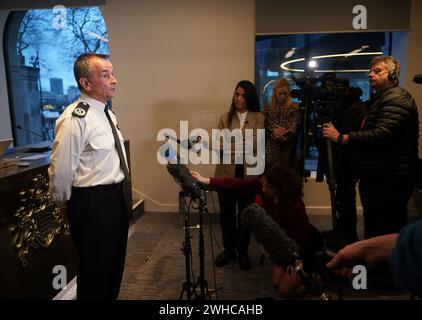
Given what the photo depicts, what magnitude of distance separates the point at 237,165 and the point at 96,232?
4.22 feet

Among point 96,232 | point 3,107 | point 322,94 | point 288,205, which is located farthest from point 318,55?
point 3,107

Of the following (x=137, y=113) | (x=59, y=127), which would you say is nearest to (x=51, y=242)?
(x=59, y=127)

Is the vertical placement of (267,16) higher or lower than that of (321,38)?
higher

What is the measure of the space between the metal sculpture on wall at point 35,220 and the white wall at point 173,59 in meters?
1.79

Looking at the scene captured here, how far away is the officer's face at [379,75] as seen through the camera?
1.95 meters

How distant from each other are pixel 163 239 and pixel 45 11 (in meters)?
3.17

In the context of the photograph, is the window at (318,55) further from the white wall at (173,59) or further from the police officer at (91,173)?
the police officer at (91,173)

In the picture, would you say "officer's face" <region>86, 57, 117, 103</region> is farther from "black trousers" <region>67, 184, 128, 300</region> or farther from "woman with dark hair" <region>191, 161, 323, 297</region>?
"woman with dark hair" <region>191, 161, 323, 297</region>

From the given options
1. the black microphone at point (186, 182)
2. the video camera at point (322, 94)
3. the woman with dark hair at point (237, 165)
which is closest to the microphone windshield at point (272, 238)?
the black microphone at point (186, 182)

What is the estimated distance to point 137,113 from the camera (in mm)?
3586

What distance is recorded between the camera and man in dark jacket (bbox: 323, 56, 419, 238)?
75.0 inches

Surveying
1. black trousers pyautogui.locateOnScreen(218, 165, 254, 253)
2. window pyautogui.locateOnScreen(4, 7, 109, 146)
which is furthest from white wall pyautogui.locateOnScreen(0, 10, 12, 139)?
black trousers pyautogui.locateOnScreen(218, 165, 254, 253)

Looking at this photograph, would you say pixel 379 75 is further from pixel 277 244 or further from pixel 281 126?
pixel 277 244

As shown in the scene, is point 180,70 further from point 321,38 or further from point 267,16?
point 321,38
